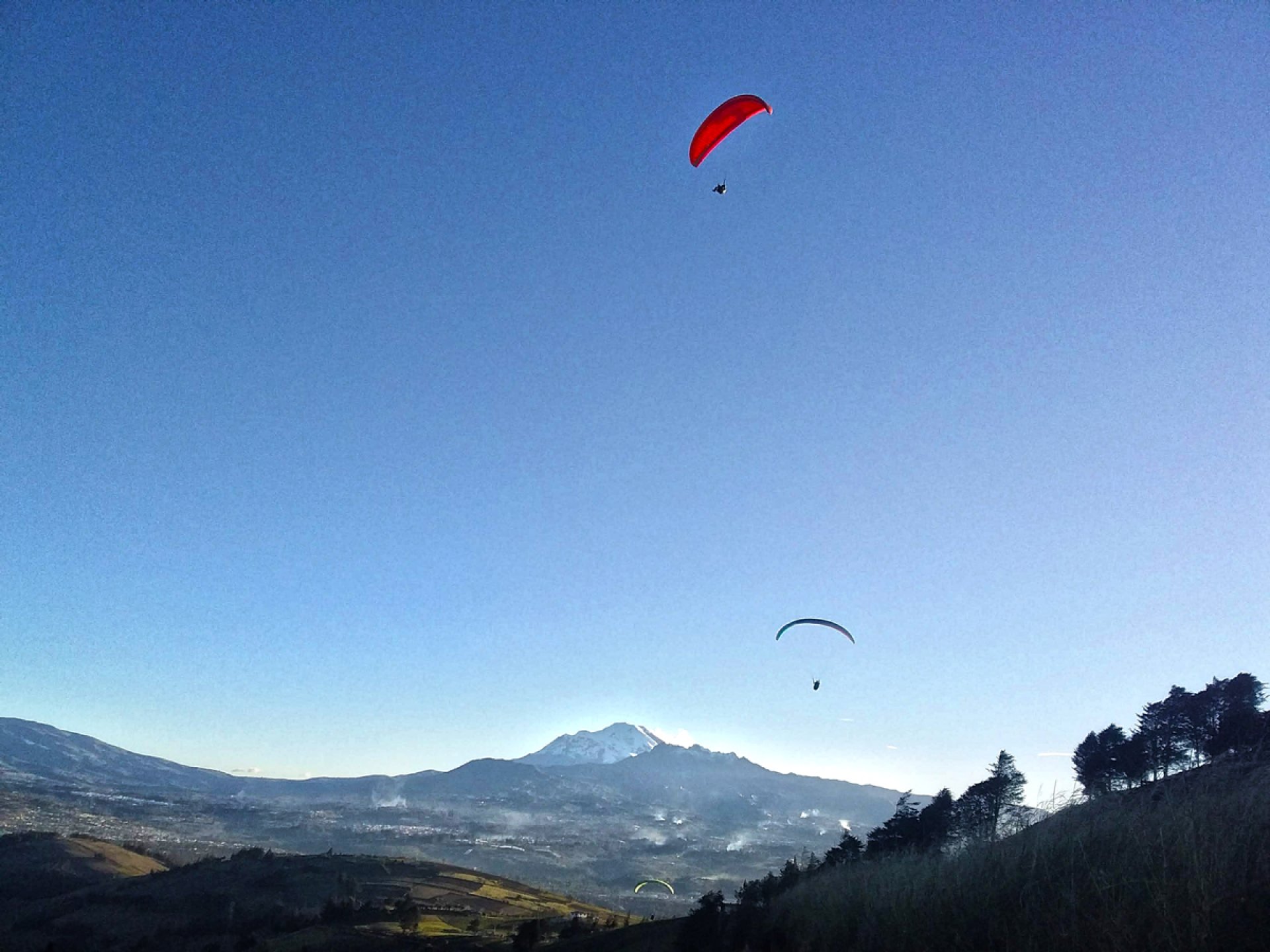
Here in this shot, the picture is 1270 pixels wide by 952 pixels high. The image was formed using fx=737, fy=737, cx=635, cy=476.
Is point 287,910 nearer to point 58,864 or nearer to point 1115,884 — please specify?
point 58,864

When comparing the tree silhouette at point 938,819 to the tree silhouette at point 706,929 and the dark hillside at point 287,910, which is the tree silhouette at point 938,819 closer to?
the tree silhouette at point 706,929

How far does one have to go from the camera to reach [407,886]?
131 meters

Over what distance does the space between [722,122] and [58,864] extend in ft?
621

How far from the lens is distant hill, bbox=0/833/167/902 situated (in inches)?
5369

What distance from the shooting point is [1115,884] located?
1030cm

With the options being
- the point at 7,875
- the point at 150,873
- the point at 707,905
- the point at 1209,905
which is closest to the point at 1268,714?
the point at 1209,905

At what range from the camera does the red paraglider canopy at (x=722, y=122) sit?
31.7 metres

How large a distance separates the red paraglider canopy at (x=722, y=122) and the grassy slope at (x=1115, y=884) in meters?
28.6

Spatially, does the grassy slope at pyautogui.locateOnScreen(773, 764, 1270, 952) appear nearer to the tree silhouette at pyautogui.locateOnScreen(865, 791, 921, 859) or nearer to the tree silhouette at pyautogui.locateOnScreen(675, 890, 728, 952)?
the tree silhouette at pyautogui.locateOnScreen(675, 890, 728, 952)

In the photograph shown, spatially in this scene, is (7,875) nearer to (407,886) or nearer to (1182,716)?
(407,886)

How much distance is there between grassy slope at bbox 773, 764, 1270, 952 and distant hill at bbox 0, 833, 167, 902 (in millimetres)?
173716

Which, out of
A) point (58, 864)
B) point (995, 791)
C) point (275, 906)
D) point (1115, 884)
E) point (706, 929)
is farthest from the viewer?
point (58, 864)

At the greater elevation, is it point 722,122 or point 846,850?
point 722,122

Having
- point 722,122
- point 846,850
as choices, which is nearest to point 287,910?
point 846,850
